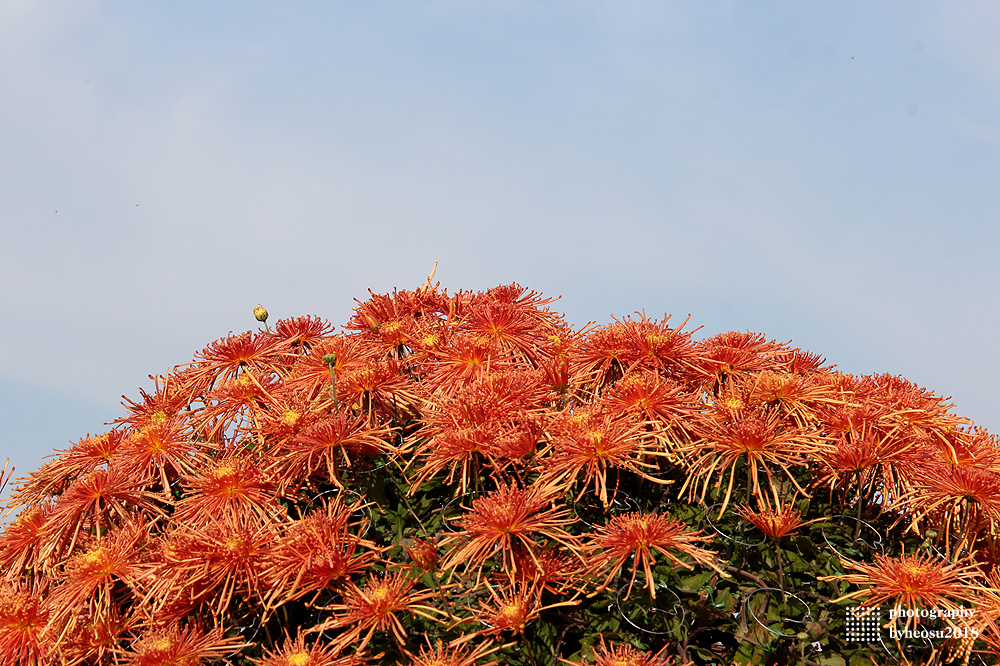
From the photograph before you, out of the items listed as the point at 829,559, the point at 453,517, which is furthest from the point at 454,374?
the point at 829,559

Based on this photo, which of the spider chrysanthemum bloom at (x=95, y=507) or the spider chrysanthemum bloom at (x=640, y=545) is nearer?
the spider chrysanthemum bloom at (x=640, y=545)

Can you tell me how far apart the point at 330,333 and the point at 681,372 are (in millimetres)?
1981

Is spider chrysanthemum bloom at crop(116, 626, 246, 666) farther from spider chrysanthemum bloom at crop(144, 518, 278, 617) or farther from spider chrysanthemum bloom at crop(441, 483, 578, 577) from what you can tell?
spider chrysanthemum bloom at crop(441, 483, 578, 577)

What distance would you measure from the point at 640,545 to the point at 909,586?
983 mm

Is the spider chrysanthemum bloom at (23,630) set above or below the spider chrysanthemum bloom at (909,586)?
below

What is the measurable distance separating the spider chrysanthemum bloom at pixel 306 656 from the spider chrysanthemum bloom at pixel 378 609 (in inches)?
1.7

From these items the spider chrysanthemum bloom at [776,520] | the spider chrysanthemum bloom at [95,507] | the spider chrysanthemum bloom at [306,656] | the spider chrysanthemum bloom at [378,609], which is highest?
the spider chrysanthemum bloom at [95,507]

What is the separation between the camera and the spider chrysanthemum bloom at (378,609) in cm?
320

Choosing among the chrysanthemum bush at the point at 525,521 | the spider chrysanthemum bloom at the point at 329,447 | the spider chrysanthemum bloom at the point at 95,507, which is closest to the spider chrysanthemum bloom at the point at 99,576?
the chrysanthemum bush at the point at 525,521

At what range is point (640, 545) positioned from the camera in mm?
3145

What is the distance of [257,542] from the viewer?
342cm

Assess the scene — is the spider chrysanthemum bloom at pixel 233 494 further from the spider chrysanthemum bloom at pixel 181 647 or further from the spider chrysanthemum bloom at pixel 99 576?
the spider chrysanthemum bloom at pixel 181 647

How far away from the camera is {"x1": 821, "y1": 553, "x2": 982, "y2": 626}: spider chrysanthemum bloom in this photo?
3.23m

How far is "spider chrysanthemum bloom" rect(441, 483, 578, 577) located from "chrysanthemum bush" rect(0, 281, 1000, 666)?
0.01 m
